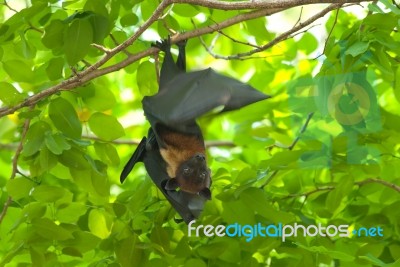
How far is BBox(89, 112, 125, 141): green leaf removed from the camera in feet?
18.1

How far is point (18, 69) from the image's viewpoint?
5.50 m

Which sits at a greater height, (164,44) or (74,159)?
(164,44)

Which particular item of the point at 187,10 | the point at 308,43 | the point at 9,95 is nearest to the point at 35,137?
the point at 9,95

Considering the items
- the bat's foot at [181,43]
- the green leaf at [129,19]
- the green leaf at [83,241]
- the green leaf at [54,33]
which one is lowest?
the green leaf at [83,241]

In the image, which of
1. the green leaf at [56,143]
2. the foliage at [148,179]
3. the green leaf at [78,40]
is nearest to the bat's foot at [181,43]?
the foliage at [148,179]

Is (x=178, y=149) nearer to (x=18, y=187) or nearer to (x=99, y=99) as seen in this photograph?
(x=99, y=99)

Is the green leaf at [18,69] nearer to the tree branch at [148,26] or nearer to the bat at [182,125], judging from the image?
the tree branch at [148,26]

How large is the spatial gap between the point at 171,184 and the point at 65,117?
950 mm

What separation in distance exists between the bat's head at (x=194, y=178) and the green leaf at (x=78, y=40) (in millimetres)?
1251

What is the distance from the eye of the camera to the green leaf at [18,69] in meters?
5.47

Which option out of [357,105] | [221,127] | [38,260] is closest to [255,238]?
[357,105]

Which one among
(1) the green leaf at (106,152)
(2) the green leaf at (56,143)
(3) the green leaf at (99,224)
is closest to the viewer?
(2) the green leaf at (56,143)

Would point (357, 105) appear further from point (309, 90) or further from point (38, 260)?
point (38, 260)

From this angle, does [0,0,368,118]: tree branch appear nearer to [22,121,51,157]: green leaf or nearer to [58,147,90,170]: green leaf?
[22,121,51,157]: green leaf
